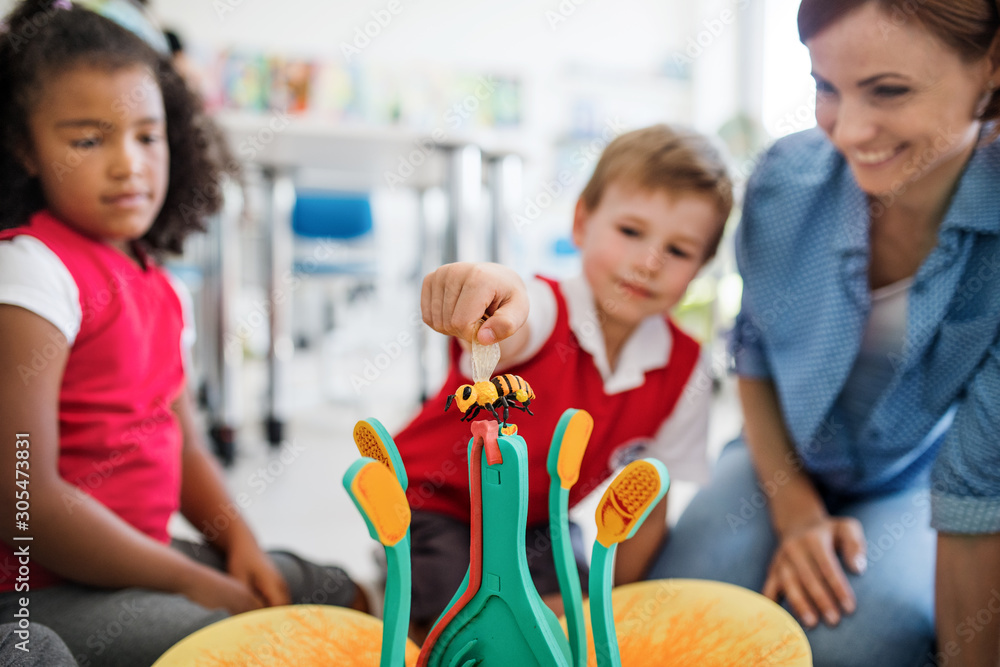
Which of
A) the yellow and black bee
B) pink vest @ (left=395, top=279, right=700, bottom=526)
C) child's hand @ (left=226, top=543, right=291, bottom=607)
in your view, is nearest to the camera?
the yellow and black bee

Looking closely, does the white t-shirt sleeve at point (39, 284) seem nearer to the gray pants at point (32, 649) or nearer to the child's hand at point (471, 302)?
the gray pants at point (32, 649)

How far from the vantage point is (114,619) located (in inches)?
20.3

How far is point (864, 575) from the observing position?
2.10 ft

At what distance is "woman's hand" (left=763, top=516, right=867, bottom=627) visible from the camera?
0.61 meters

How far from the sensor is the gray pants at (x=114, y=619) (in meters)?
0.50

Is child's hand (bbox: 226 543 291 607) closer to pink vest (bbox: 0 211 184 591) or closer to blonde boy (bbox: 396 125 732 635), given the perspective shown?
pink vest (bbox: 0 211 184 591)

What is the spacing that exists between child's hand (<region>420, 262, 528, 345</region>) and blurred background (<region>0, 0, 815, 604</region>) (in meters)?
0.20

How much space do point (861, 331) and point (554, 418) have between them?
0.38m
